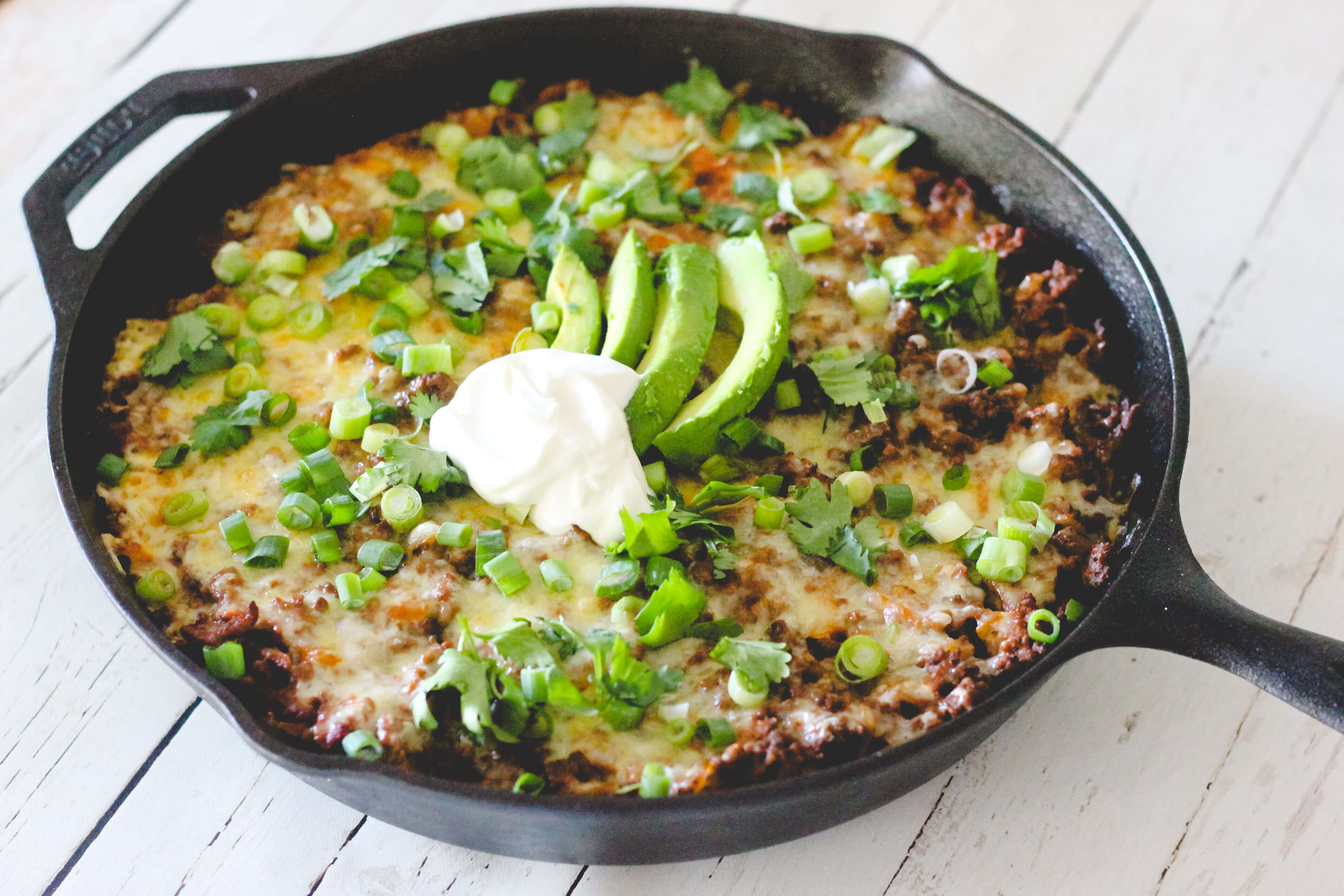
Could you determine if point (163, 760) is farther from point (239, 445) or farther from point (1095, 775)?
point (1095, 775)

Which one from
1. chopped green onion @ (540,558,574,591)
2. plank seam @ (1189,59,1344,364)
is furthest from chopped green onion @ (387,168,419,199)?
plank seam @ (1189,59,1344,364)

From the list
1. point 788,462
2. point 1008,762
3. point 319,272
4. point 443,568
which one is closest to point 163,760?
point 443,568

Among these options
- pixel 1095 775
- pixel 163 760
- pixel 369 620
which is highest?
pixel 369 620

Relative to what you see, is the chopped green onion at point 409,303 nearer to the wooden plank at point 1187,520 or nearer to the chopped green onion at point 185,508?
the chopped green onion at point 185,508

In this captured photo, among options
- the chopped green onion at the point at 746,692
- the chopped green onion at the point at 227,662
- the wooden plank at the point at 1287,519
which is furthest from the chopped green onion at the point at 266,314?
the wooden plank at the point at 1287,519

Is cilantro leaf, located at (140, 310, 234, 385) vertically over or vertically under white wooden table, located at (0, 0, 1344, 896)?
over

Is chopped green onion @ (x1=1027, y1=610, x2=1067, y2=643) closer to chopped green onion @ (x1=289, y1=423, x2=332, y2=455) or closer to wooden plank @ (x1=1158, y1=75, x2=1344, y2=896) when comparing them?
wooden plank @ (x1=1158, y1=75, x2=1344, y2=896)
